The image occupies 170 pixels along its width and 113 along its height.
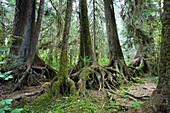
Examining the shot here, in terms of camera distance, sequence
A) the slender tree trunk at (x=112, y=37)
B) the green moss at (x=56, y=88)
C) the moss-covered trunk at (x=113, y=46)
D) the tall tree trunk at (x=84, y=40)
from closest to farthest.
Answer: the green moss at (x=56, y=88) → the tall tree trunk at (x=84, y=40) → the moss-covered trunk at (x=113, y=46) → the slender tree trunk at (x=112, y=37)

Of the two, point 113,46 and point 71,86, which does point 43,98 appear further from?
point 113,46

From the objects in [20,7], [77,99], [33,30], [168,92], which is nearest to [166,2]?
[168,92]

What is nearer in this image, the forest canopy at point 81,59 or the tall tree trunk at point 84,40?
the forest canopy at point 81,59

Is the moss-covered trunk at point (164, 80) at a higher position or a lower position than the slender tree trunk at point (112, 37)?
lower

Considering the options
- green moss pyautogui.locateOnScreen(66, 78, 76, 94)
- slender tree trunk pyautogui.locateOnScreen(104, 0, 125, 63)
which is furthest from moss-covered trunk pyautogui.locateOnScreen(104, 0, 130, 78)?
green moss pyautogui.locateOnScreen(66, 78, 76, 94)

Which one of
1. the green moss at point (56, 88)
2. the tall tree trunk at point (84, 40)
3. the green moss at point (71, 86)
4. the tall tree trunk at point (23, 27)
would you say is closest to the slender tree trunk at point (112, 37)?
the tall tree trunk at point (84, 40)

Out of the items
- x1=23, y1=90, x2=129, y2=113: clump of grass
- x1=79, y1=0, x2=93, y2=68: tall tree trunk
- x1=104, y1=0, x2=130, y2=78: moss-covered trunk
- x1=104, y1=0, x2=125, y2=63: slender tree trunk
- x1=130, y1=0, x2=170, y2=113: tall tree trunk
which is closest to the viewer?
x1=130, y1=0, x2=170, y2=113: tall tree trunk

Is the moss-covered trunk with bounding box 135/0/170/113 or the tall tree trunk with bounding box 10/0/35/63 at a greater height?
the tall tree trunk with bounding box 10/0/35/63

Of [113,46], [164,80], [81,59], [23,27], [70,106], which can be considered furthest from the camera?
[113,46]

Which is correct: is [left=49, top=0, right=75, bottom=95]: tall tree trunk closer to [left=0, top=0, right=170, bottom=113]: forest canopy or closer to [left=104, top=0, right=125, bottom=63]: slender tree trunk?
[left=0, top=0, right=170, bottom=113]: forest canopy

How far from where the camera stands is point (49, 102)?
135 inches

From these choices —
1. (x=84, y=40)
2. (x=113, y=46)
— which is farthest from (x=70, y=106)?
(x=113, y=46)

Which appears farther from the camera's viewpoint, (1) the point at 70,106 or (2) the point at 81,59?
(2) the point at 81,59

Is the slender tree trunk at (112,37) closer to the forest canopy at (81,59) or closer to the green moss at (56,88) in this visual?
the forest canopy at (81,59)
